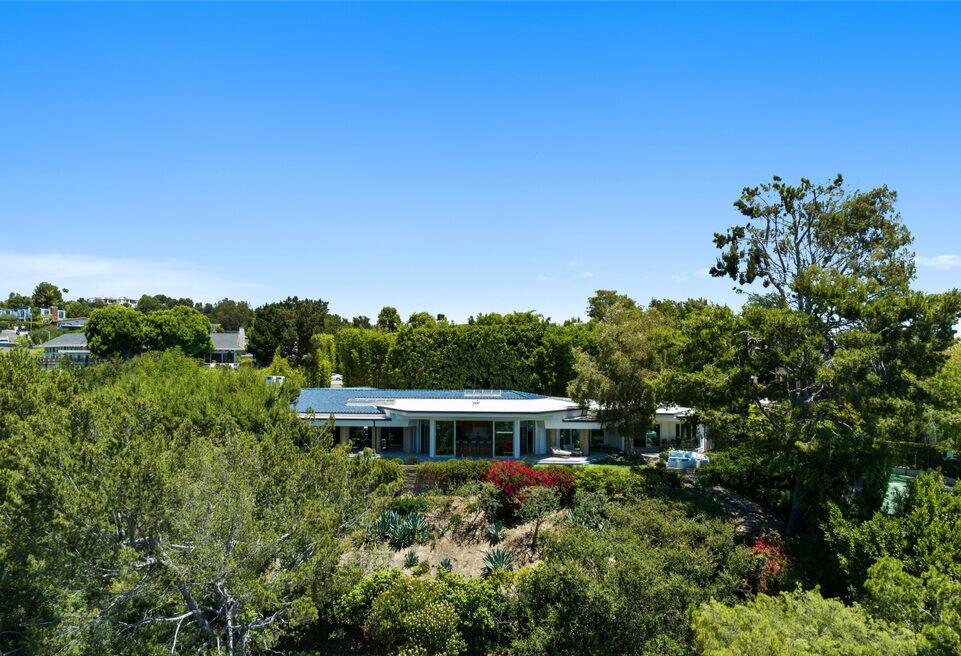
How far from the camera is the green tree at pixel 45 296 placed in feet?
489

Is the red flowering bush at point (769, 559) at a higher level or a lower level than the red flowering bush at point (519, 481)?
lower

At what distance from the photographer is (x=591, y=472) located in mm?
26250

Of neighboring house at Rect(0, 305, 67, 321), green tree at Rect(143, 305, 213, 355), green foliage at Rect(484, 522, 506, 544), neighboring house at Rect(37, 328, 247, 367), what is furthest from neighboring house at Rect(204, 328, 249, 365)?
green foliage at Rect(484, 522, 506, 544)

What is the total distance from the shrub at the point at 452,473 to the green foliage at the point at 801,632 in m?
14.6

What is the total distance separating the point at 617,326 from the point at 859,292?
12535mm

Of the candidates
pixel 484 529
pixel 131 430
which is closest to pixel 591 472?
pixel 484 529

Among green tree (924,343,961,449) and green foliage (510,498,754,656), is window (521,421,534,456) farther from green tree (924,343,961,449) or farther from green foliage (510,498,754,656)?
green tree (924,343,961,449)

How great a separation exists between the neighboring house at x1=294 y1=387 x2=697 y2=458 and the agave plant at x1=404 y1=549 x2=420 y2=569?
10194mm

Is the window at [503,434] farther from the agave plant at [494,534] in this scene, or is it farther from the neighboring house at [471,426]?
the agave plant at [494,534]

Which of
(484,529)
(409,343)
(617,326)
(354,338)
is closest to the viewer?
(484,529)

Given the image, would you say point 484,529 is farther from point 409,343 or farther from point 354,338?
point 354,338

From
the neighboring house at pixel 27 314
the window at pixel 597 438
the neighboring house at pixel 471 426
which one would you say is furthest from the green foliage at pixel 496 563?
the neighboring house at pixel 27 314

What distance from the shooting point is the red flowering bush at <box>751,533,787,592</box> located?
790 inches

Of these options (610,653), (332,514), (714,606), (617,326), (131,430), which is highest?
(617,326)
